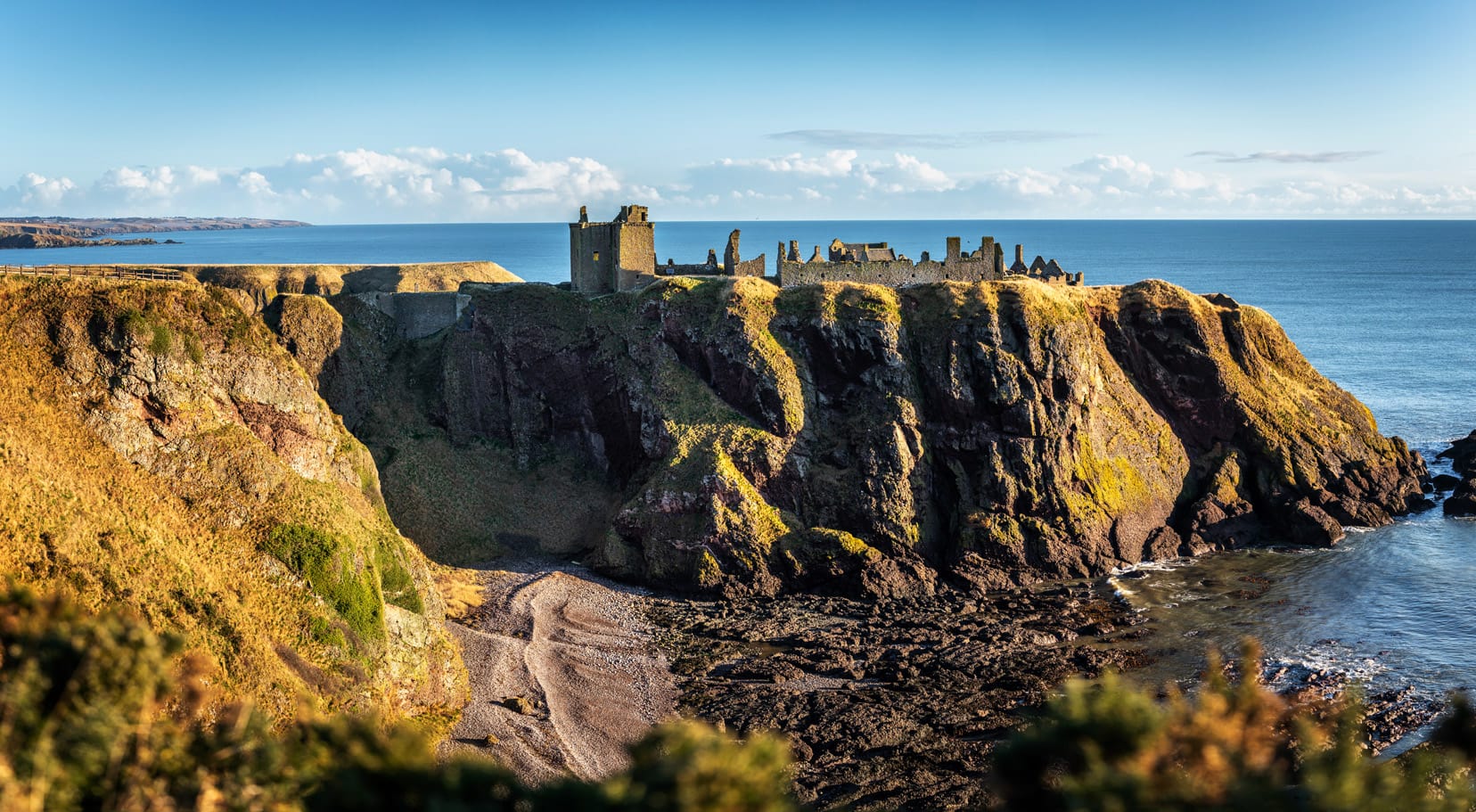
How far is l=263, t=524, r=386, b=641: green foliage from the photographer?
1869 inches

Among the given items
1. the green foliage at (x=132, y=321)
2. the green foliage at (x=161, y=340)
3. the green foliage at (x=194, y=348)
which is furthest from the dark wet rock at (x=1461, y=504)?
the green foliage at (x=132, y=321)

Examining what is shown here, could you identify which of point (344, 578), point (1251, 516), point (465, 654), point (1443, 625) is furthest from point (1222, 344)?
point (344, 578)

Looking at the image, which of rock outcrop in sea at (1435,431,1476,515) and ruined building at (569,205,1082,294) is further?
ruined building at (569,205,1082,294)

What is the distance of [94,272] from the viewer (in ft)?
234

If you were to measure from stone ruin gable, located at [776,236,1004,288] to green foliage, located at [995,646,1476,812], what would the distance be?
2460 inches

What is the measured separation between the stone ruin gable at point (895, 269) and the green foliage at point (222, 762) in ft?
199

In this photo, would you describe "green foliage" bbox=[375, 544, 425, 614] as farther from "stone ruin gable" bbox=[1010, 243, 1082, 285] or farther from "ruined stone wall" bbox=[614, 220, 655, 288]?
"stone ruin gable" bbox=[1010, 243, 1082, 285]

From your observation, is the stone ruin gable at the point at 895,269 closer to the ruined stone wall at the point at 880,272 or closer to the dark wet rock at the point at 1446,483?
the ruined stone wall at the point at 880,272

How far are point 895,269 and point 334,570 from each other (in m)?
46.5

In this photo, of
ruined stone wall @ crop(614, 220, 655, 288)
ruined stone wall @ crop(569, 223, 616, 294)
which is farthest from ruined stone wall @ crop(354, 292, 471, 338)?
ruined stone wall @ crop(614, 220, 655, 288)

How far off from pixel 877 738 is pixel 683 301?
3935 cm

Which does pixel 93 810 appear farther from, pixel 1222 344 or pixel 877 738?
pixel 1222 344

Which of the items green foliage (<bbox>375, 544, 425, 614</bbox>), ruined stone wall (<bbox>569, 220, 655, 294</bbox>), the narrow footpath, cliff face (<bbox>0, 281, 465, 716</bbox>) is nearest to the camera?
cliff face (<bbox>0, 281, 465, 716</bbox>)

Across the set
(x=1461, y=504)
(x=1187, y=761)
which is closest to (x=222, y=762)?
(x=1187, y=761)
